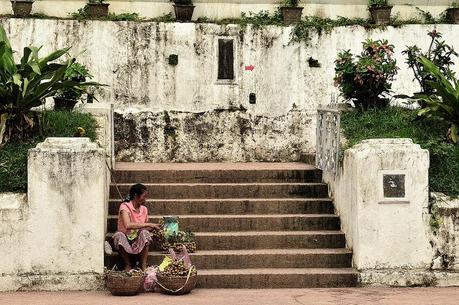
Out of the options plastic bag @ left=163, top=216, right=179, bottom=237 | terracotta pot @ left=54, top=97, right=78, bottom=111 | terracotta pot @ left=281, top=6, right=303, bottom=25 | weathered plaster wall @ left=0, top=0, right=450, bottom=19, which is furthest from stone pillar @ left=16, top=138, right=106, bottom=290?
terracotta pot @ left=281, top=6, right=303, bottom=25

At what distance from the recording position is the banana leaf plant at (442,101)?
12758mm

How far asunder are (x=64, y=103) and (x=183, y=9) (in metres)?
3.38

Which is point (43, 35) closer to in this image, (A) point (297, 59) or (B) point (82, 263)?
(A) point (297, 59)

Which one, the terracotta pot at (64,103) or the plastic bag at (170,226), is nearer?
the plastic bag at (170,226)

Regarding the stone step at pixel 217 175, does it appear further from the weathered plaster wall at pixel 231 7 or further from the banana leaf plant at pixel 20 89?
the weathered plaster wall at pixel 231 7

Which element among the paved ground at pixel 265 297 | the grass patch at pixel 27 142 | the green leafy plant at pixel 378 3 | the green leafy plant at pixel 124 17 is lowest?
the paved ground at pixel 265 297

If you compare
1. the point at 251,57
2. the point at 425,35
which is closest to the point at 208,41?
the point at 251,57

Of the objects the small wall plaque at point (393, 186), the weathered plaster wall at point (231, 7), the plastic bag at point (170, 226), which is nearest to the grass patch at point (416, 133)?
the small wall plaque at point (393, 186)

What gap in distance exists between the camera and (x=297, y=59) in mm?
16406

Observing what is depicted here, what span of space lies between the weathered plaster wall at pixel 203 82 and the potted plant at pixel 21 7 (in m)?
0.21

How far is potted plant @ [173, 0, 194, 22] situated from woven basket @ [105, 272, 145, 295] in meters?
6.50

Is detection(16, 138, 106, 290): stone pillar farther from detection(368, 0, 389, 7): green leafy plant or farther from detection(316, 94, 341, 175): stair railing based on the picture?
detection(368, 0, 389, 7): green leafy plant

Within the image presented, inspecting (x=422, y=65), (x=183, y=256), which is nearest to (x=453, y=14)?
(x=422, y=65)

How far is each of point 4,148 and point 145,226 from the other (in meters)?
2.28
